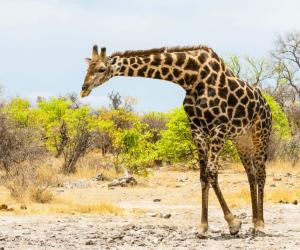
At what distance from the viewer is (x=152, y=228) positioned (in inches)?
394

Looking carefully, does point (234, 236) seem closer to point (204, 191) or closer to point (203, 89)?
point (204, 191)

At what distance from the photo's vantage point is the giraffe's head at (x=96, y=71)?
8.62 metres

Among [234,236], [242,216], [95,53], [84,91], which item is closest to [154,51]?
[95,53]

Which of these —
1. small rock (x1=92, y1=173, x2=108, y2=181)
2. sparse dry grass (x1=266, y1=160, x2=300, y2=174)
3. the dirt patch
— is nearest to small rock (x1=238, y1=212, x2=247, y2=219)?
the dirt patch

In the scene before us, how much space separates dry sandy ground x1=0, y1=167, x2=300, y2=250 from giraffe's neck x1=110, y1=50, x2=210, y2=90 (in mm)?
2168

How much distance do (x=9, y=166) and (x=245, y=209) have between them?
1144cm

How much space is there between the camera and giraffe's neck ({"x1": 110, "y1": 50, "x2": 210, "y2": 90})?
8.87m

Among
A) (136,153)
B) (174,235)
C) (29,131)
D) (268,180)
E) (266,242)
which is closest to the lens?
(266,242)

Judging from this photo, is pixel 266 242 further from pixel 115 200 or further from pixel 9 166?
pixel 9 166

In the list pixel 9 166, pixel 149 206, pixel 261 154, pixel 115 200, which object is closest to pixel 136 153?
pixel 9 166

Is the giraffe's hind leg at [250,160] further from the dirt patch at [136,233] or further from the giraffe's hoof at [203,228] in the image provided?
the giraffe's hoof at [203,228]

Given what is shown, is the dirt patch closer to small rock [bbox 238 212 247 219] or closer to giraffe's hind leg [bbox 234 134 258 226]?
small rock [bbox 238 212 247 219]

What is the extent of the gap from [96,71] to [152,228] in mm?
2774

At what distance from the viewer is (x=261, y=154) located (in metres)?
9.63
